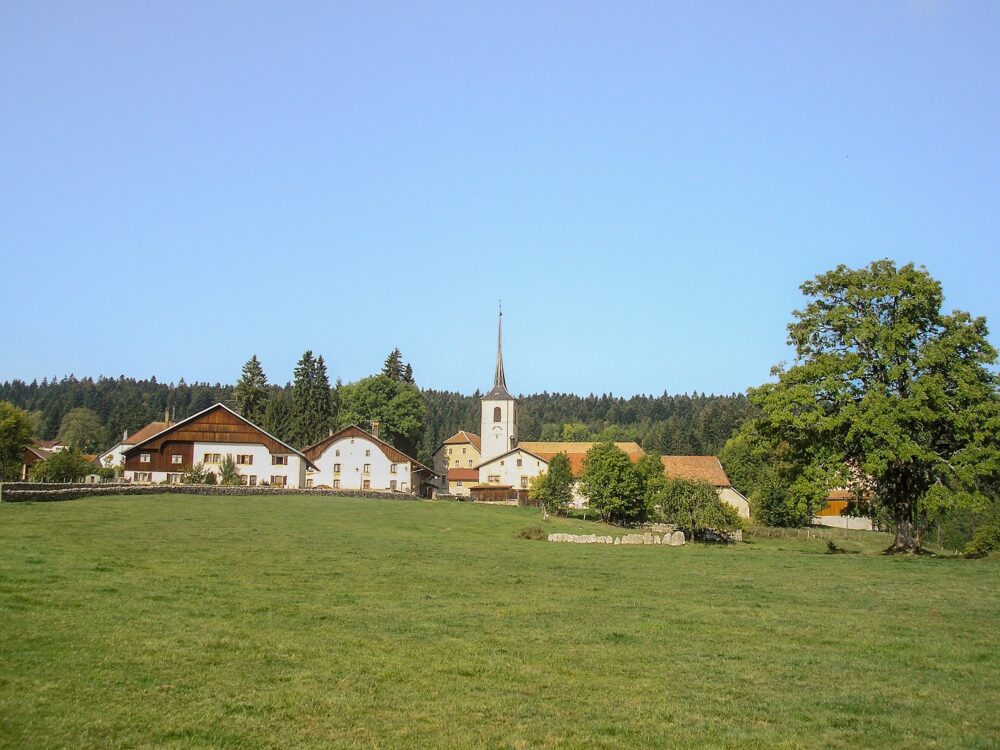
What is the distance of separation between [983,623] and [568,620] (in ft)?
28.7

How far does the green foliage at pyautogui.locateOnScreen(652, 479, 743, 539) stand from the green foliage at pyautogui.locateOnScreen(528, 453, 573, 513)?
1903 cm

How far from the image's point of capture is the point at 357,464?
3514 inches

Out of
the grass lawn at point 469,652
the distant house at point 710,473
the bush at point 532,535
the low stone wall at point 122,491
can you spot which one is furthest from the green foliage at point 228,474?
the distant house at point 710,473

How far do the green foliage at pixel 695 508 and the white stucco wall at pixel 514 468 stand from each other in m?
45.0

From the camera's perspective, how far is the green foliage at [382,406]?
120 metres

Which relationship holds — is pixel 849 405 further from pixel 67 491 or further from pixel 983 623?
pixel 67 491

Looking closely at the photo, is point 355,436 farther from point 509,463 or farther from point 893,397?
point 893,397

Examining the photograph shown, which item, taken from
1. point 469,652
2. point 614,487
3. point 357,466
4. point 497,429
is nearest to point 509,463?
point 497,429

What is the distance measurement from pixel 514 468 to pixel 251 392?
4591 centimetres

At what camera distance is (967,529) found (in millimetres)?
66875

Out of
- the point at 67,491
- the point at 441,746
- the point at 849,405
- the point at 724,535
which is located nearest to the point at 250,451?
the point at 67,491

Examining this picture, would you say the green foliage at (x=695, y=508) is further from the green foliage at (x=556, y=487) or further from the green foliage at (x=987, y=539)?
the green foliage at (x=556, y=487)

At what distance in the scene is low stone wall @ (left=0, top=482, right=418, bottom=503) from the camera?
1676 inches

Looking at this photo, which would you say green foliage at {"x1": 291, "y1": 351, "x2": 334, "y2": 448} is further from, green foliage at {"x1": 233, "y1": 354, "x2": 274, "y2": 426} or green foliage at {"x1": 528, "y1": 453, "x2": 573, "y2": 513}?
green foliage at {"x1": 528, "y1": 453, "x2": 573, "y2": 513}
